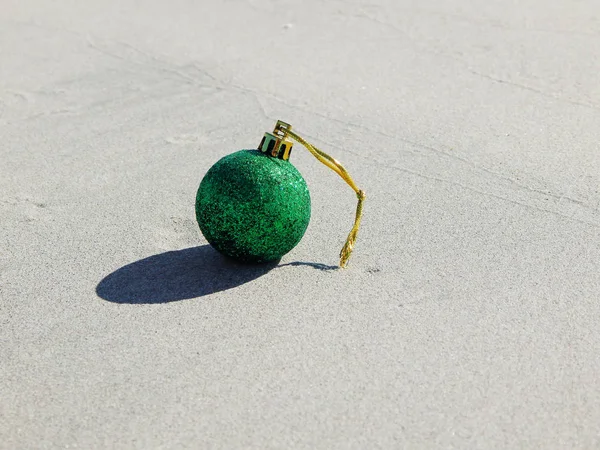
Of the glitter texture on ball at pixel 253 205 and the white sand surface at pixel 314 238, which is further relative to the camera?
the glitter texture on ball at pixel 253 205

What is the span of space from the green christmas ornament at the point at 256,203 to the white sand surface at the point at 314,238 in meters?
0.30

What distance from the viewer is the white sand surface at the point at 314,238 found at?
3998 mm

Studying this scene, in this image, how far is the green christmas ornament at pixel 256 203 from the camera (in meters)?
4.69

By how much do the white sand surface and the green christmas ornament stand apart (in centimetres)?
30

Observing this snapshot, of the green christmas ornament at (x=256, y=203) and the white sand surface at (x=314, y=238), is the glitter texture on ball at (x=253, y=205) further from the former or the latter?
the white sand surface at (x=314, y=238)

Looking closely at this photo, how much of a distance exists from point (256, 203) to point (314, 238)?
0.93m

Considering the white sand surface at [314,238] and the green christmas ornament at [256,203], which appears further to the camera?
the green christmas ornament at [256,203]

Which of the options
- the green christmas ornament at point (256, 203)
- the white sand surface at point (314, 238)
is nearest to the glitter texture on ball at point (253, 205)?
the green christmas ornament at point (256, 203)

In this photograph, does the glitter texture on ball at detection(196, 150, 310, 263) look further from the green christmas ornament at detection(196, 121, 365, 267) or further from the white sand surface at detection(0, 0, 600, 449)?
the white sand surface at detection(0, 0, 600, 449)

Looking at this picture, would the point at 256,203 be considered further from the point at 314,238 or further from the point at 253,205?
the point at 314,238

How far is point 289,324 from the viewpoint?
464cm

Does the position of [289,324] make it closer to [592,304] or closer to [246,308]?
[246,308]

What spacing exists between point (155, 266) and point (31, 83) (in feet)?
11.5

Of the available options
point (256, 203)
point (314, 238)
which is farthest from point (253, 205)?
point (314, 238)
